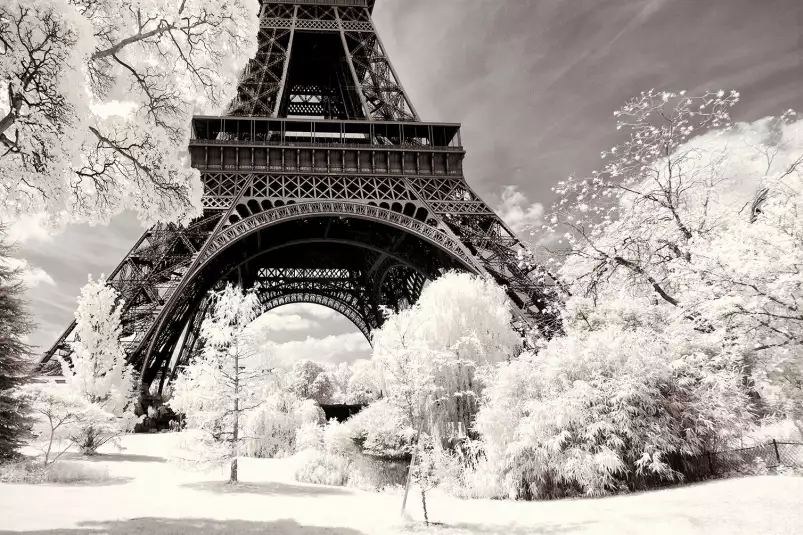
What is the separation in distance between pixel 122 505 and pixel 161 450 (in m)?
12.1

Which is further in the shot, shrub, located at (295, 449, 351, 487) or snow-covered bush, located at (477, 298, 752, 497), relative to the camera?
shrub, located at (295, 449, 351, 487)

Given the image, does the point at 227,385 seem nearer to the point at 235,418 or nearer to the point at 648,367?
the point at 235,418

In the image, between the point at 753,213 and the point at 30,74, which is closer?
the point at 30,74

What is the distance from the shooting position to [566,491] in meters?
10.9

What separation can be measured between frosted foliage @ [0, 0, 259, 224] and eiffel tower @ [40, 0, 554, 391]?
1441cm

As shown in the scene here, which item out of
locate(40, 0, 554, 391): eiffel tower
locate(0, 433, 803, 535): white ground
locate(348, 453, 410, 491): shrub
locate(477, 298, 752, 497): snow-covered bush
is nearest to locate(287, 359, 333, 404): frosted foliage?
locate(40, 0, 554, 391): eiffel tower

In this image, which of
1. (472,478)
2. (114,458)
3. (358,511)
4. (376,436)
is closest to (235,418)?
(358,511)

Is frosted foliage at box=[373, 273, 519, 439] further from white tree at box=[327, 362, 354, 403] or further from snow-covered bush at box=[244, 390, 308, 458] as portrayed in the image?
white tree at box=[327, 362, 354, 403]

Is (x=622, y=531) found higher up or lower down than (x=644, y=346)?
lower down

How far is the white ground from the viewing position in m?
7.27

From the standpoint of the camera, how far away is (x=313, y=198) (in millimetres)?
25203

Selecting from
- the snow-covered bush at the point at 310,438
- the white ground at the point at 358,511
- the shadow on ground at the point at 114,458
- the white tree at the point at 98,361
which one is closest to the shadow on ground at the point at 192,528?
the white ground at the point at 358,511

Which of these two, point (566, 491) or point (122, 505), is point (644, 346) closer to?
point (566, 491)

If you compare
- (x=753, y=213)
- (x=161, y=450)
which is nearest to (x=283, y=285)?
(x=161, y=450)
